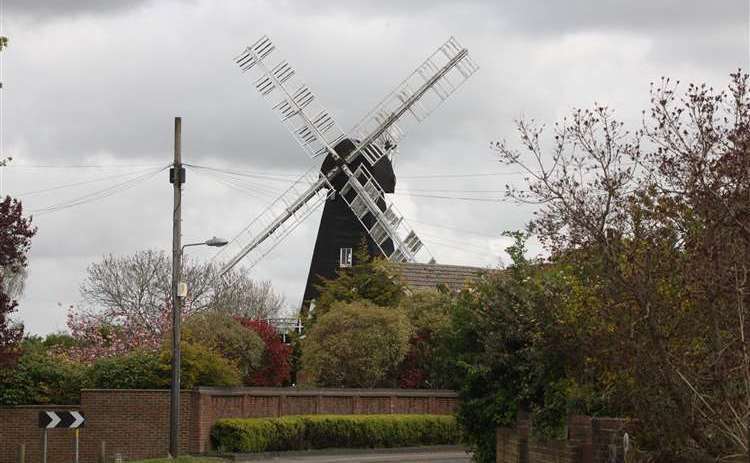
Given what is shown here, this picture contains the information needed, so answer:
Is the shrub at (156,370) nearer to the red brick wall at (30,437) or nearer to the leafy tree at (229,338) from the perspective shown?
the red brick wall at (30,437)

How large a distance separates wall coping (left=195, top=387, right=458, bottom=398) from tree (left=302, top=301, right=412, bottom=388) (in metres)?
1.99

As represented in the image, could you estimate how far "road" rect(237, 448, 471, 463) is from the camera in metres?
36.8

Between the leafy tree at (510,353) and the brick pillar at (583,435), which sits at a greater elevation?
the leafy tree at (510,353)

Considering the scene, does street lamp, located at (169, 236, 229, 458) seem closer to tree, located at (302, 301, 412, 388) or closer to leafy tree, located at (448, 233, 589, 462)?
leafy tree, located at (448, 233, 589, 462)

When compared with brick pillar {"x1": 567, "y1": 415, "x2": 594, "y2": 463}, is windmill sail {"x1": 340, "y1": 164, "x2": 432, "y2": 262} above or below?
above

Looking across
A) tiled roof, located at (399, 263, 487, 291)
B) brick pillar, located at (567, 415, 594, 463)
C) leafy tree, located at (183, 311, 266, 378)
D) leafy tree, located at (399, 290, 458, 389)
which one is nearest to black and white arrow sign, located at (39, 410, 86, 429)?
brick pillar, located at (567, 415, 594, 463)

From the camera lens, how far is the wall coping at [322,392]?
3816 centimetres

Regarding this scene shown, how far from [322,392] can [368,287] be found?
41.1 feet

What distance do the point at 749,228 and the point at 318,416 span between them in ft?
97.4

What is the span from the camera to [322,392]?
43.2 m

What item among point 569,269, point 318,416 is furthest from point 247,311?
point 569,269

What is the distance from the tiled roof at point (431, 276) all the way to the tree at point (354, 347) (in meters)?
8.84

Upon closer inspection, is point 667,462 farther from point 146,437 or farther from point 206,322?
point 206,322

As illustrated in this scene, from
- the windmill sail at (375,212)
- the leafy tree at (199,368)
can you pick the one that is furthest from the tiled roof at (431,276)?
the leafy tree at (199,368)
